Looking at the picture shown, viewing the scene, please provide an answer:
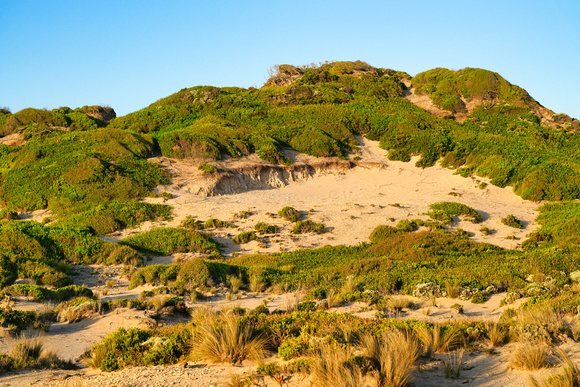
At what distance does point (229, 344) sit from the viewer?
6887mm

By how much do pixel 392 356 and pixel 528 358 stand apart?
201cm

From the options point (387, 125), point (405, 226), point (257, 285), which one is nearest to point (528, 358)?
point (257, 285)

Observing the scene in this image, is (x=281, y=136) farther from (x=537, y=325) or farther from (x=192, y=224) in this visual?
(x=537, y=325)

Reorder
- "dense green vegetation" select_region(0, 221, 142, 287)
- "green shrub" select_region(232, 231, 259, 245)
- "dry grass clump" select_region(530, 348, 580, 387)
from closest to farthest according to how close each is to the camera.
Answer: "dry grass clump" select_region(530, 348, 580, 387), "dense green vegetation" select_region(0, 221, 142, 287), "green shrub" select_region(232, 231, 259, 245)

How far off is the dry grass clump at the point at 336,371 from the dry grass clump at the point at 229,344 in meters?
1.43

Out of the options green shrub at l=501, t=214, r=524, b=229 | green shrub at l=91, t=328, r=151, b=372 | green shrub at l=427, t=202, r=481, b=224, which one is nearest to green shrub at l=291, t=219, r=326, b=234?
green shrub at l=427, t=202, r=481, b=224

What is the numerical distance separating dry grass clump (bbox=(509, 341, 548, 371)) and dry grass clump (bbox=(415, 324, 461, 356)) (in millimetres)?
1039

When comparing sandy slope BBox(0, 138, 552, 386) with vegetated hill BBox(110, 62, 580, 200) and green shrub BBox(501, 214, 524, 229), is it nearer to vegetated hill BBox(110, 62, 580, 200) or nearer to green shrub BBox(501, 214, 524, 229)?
green shrub BBox(501, 214, 524, 229)

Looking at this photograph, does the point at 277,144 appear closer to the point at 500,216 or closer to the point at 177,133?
the point at 177,133

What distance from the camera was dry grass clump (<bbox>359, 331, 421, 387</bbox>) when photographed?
5445 mm

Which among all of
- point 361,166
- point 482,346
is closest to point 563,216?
point 361,166

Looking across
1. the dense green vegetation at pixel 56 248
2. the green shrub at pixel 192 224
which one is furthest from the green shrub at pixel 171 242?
the green shrub at pixel 192 224

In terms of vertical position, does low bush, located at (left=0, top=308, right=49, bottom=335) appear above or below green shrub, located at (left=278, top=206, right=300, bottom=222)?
below

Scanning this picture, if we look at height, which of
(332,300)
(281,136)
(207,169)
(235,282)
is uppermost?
(281,136)
